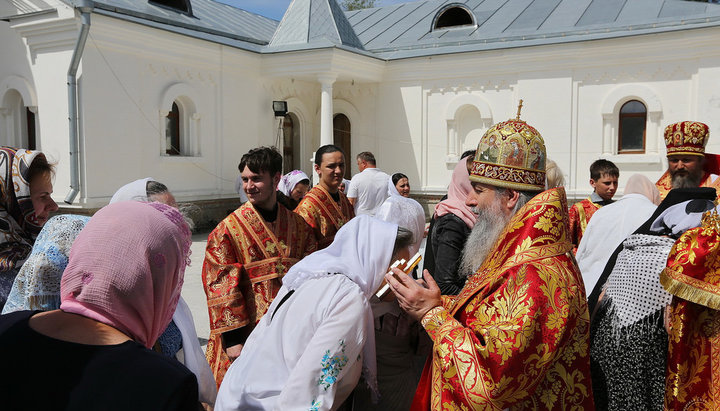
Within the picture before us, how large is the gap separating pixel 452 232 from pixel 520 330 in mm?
1572

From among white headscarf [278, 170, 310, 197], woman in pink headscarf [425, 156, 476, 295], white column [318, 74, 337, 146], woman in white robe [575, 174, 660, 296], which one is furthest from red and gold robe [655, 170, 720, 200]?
white column [318, 74, 337, 146]

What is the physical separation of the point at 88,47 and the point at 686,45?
11.6 metres

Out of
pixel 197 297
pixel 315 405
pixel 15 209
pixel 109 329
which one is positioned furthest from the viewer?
pixel 197 297

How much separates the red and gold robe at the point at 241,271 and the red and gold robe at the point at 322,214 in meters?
0.66

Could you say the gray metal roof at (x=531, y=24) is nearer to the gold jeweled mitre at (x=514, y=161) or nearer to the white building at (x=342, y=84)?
the white building at (x=342, y=84)

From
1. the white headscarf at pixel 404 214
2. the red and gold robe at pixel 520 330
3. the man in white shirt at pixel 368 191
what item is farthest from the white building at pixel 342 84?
the red and gold robe at pixel 520 330

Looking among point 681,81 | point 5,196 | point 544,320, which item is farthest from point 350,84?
point 544,320

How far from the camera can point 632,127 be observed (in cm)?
1224

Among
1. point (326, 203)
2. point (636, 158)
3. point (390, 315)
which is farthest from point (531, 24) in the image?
point (390, 315)

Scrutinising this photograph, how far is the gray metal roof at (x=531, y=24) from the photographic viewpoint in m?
11.9

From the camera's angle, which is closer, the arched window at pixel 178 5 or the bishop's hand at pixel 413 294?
the bishop's hand at pixel 413 294

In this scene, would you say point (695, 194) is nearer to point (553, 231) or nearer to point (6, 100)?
point (553, 231)

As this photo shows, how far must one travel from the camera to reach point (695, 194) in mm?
2422

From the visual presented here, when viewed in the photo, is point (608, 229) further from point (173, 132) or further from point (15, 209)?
point (173, 132)
